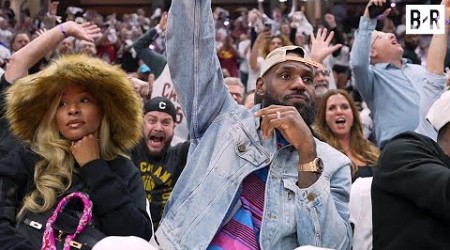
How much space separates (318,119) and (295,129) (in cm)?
258

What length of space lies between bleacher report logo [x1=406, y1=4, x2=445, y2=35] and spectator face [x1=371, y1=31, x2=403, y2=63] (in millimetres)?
160

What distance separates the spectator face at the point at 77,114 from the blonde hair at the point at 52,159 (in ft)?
0.08

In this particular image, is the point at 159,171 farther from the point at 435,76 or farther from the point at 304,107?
the point at 304,107

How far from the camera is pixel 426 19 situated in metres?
5.82

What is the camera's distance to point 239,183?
130 inches

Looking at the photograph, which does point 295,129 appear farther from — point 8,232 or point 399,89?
point 399,89

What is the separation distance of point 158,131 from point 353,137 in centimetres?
125

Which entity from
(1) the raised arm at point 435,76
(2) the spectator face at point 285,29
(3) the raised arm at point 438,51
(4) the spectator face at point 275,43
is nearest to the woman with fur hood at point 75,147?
(1) the raised arm at point 435,76

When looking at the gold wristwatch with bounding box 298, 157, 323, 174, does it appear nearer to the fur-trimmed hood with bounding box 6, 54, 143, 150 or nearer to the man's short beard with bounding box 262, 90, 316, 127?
the man's short beard with bounding box 262, 90, 316, 127

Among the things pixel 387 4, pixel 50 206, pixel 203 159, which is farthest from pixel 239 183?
pixel 387 4

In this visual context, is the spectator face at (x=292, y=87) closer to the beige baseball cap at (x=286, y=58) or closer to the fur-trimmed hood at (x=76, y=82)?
the beige baseball cap at (x=286, y=58)

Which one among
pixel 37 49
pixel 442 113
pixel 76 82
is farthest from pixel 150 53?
pixel 442 113

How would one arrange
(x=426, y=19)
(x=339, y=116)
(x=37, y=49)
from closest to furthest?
(x=37, y=49)
(x=339, y=116)
(x=426, y=19)

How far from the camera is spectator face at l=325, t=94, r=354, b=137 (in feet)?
18.7
